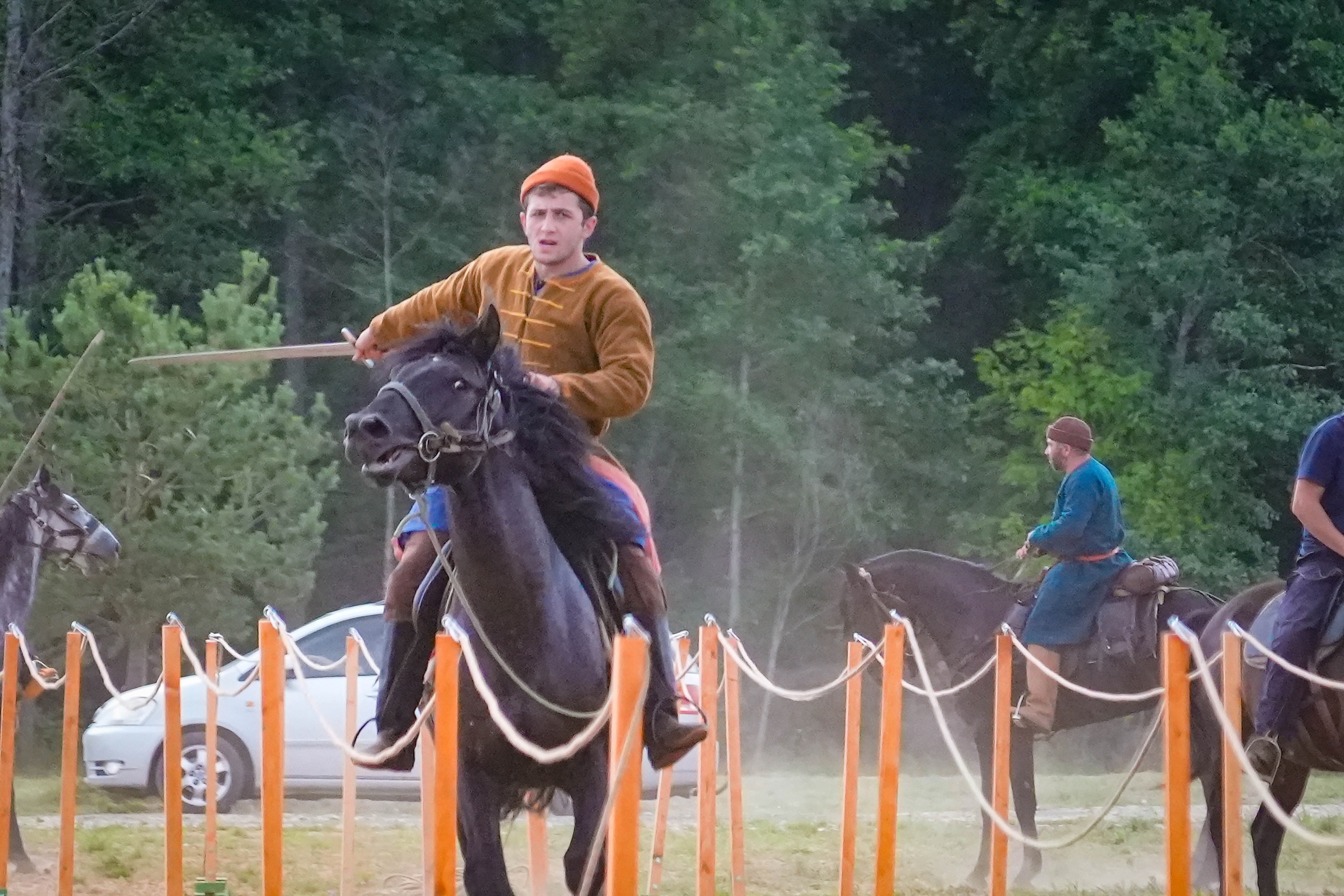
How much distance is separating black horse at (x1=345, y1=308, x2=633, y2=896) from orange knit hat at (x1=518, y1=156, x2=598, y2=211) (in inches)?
31.0

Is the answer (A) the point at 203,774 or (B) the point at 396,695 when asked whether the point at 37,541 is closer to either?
(A) the point at 203,774

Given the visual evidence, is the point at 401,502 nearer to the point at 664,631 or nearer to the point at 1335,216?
the point at 1335,216

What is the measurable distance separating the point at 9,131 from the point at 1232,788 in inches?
888

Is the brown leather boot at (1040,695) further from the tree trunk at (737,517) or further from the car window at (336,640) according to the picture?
the tree trunk at (737,517)

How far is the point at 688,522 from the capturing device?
27734mm

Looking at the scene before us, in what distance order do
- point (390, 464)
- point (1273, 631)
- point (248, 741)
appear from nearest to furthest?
1. point (390, 464)
2. point (1273, 631)
3. point (248, 741)

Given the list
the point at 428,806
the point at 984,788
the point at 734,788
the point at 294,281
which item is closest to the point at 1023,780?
the point at 984,788

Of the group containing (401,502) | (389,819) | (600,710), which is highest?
(401,502)

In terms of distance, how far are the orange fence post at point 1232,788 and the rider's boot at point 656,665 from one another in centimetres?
172

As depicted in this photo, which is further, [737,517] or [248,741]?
[737,517]

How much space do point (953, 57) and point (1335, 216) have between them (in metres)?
8.42

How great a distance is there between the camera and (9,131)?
1003 inches

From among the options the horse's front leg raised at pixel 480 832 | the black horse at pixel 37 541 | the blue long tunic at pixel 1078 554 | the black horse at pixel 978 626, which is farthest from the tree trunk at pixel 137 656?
the horse's front leg raised at pixel 480 832

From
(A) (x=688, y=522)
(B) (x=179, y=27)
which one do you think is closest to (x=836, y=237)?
(A) (x=688, y=522)
